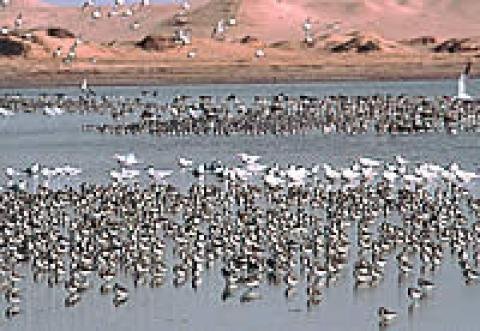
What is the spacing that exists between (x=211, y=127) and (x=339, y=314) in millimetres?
29904

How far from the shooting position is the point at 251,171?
32688 mm

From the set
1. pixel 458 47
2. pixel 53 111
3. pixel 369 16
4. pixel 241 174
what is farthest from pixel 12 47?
pixel 369 16

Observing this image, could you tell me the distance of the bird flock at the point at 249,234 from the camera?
21250 mm

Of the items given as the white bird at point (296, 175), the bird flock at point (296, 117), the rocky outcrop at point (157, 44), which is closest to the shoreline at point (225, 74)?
Result: the rocky outcrop at point (157, 44)

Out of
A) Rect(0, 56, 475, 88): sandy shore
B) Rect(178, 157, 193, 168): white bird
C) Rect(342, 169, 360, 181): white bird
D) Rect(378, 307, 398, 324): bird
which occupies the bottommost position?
Rect(378, 307, 398, 324): bird

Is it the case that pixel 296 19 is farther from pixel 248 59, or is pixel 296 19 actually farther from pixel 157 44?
pixel 248 59

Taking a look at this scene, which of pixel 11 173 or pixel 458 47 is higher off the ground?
pixel 458 47

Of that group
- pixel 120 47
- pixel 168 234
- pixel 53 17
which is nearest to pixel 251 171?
pixel 168 234

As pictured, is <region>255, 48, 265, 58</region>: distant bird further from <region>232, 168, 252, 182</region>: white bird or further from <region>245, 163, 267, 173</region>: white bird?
<region>232, 168, 252, 182</region>: white bird

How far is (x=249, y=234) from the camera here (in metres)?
23.8

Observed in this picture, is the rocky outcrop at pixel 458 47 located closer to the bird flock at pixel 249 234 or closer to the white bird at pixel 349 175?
the white bird at pixel 349 175

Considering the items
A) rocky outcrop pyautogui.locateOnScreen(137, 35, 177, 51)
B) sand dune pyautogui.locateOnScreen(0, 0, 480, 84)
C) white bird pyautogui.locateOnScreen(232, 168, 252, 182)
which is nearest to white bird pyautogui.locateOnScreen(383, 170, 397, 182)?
white bird pyautogui.locateOnScreen(232, 168, 252, 182)

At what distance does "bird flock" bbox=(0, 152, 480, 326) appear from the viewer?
21.2 metres

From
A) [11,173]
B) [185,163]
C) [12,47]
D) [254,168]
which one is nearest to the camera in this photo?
[254,168]
